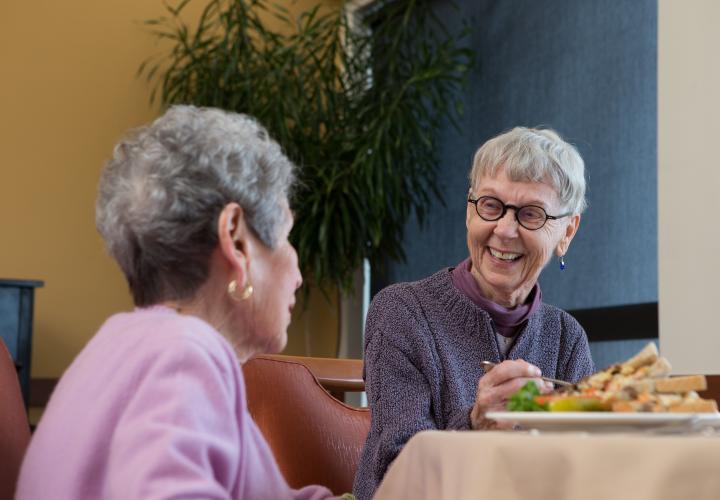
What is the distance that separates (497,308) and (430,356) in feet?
0.71

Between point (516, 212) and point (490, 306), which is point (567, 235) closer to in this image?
point (516, 212)

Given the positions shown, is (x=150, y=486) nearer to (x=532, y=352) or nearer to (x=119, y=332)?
(x=119, y=332)

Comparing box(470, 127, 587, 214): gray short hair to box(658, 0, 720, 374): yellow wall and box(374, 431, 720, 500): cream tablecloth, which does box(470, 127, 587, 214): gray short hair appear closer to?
box(658, 0, 720, 374): yellow wall

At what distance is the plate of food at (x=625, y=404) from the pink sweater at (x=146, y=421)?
0.33 metres

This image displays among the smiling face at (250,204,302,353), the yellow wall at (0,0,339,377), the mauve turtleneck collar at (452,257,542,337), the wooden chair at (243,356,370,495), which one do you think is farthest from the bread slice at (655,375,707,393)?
the yellow wall at (0,0,339,377)

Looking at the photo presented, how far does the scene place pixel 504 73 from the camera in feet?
16.1

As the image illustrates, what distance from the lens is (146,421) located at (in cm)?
116

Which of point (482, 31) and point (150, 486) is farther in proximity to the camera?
point (482, 31)

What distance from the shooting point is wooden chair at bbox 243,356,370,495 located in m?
2.61

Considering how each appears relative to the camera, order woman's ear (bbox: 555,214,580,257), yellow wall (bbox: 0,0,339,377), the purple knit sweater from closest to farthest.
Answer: the purple knit sweater → woman's ear (bbox: 555,214,580,257) → yellow wall (bbox: 0,0,339,377)

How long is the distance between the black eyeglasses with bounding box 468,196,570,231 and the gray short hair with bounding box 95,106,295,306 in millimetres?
946

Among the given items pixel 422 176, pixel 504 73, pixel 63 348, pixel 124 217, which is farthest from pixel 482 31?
pixel 124 217

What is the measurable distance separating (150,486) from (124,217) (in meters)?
0.39

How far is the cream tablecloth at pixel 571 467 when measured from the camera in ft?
3.48
